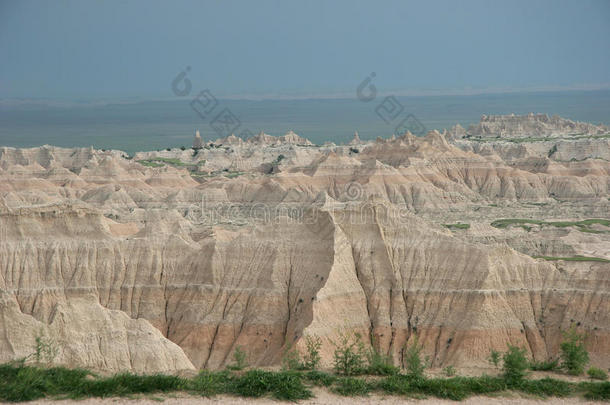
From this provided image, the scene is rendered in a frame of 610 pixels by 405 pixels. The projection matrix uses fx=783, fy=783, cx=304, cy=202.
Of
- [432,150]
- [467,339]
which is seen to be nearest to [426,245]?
[467,339]

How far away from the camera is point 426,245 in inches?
2078

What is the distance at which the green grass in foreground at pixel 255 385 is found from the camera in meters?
28.0

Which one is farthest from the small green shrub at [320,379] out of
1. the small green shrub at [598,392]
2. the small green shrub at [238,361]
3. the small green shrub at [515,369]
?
the small green shrub at [598,392]

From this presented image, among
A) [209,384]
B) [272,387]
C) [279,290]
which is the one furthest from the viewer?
[279,290]

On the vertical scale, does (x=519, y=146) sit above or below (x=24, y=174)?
above

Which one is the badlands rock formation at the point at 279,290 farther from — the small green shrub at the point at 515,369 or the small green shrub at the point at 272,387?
the small green shrub at the point at 515,369

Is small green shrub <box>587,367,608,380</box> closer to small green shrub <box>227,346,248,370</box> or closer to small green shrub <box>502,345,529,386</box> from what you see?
small green shrub <box>502,345,529,386</box>

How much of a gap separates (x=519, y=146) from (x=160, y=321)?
15896 cm

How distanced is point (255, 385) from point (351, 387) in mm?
3593

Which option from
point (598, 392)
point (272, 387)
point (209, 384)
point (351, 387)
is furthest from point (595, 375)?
point (209, 384)

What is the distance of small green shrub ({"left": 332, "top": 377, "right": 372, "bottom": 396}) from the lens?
2895cm

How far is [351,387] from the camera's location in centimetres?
2922

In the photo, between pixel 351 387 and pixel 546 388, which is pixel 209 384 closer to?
pixel 351 387

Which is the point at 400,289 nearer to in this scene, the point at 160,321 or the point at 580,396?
the point at 160,321
